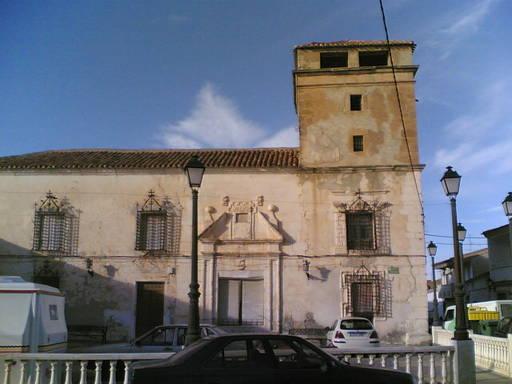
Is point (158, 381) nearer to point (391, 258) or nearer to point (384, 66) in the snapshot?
point (391, 258)

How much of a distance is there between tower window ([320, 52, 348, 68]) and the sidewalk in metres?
14.5

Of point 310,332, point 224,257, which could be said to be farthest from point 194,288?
point 310,332

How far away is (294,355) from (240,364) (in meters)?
0.80

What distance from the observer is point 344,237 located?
21797 millimetres

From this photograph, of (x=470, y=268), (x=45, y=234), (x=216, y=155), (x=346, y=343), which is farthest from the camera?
(x=470, y=268)

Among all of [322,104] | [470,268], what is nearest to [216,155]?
[322,104]

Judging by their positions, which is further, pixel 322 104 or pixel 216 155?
pixel 216 155

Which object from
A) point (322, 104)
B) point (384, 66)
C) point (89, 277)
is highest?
point (384, 66)

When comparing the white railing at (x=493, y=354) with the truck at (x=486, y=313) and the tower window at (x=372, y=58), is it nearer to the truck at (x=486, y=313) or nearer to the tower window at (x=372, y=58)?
the truck at (x=486, y=313)

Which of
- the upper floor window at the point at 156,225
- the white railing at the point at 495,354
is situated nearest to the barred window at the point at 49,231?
the upper floor window at the point at 156,225

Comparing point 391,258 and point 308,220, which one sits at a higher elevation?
point 308,220

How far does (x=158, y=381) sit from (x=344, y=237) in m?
15.4

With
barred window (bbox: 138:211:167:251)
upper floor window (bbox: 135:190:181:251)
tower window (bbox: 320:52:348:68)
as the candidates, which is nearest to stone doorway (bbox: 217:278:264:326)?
upper floor window (bbox: 135:190:181:251)

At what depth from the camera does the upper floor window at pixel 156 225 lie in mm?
22375
